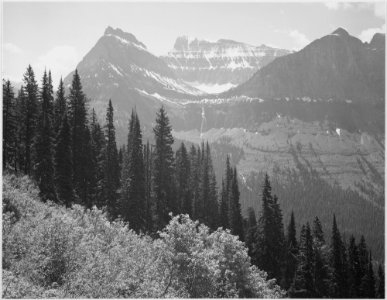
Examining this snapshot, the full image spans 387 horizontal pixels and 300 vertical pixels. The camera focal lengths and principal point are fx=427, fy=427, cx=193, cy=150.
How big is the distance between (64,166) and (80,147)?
4.93m

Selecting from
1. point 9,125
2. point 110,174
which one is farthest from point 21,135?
point 110,174

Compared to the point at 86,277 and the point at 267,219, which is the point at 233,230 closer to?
the point at 267,219

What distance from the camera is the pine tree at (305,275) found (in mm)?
68312

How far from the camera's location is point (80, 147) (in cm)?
6500

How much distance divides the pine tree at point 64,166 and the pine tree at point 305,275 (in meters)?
38.0

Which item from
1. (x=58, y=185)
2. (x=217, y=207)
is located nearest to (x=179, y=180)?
(x=217, y=207)

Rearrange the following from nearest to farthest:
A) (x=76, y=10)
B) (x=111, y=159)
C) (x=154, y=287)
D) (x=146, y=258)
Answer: (x=154, y=287) < (x=146, y=258) < (x=76, y=10) < (x=111, y=159)

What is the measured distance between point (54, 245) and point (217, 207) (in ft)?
211

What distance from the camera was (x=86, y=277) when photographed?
25.4m

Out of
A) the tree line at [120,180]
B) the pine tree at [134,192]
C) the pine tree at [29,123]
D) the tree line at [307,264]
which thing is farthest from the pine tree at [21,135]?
the tree line at [307,264]

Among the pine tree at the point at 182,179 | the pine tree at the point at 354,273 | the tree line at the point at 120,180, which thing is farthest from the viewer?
the pine tree at the point at 182,179

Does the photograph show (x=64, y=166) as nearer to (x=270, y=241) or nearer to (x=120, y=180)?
(x=120, y=180)

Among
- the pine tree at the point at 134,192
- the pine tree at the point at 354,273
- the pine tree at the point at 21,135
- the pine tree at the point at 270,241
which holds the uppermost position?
the pine tree at the point at 21,135

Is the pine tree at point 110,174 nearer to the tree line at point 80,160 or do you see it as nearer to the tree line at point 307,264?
the tree line at point 80,160
